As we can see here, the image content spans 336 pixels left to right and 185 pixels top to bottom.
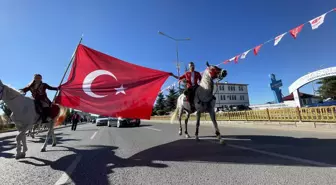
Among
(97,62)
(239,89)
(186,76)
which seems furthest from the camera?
(239,89)

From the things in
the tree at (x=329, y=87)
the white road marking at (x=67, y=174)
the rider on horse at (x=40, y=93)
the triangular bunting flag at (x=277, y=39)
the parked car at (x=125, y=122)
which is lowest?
the white road marking at (x=67, y=174)

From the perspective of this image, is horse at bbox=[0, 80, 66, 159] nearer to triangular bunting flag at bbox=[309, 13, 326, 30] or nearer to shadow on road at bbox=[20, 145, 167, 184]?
shadow on road at bbox=[20, 145, 167, 184]

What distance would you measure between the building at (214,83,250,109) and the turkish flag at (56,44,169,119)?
74.4 meters

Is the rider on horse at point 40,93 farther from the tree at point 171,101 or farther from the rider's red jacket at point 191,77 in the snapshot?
the tree at point 171,101

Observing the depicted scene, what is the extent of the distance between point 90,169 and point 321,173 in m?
4.16

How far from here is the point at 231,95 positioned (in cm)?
8775

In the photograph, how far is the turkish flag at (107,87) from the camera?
7.15 m

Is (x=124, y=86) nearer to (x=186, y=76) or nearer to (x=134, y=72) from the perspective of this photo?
(x=134, y=72)

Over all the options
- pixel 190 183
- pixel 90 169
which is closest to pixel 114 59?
pixel 90 169

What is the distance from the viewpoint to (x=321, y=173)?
351cm

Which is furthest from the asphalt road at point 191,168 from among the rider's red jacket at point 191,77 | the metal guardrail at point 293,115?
the metal guardrail at point 293,115

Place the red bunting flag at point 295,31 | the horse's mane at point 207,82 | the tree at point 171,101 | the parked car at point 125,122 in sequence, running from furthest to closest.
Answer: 1. the tree at point 171,101
2. the parked car at point 125,122
3. the red bunting flag at point 295,31
4. the horse's mane at point 207,82

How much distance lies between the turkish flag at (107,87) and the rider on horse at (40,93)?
37 cm

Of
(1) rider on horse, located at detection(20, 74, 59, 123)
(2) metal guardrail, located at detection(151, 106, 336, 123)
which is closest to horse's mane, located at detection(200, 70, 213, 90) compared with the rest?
(1) rider on horse, located at detection(20, 74, 59, 123)
